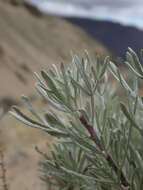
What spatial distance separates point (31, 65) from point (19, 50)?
8.30 ft

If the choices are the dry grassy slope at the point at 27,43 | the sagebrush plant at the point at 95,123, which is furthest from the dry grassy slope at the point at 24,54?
the sagebrush plant at the point at 95,123

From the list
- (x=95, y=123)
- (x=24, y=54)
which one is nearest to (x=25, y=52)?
(x=24, y=54)

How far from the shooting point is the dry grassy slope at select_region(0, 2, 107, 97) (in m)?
36.4

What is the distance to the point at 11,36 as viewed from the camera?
159ft

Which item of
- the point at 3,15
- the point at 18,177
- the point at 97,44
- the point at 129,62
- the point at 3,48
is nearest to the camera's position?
the point at 129,62

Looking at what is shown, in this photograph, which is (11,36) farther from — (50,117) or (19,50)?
(50,117)

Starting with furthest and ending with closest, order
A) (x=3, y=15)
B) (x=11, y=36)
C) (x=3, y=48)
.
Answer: (x=3, y=15) < (x=11, y=36) < (x=3, y=48)

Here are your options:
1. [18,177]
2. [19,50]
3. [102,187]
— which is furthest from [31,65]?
[102,187]

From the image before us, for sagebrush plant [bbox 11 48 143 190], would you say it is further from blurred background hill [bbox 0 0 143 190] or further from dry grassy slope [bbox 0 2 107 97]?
dry grassy slope [bbox 0 2 107 97]

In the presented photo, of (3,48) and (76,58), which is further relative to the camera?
(3,48)

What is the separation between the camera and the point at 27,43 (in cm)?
5356

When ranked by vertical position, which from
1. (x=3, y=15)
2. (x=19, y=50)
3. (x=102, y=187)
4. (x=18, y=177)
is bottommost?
(x=102, y=187)

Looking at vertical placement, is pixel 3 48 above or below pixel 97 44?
below

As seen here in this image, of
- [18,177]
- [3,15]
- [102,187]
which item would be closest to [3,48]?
[3,15]
